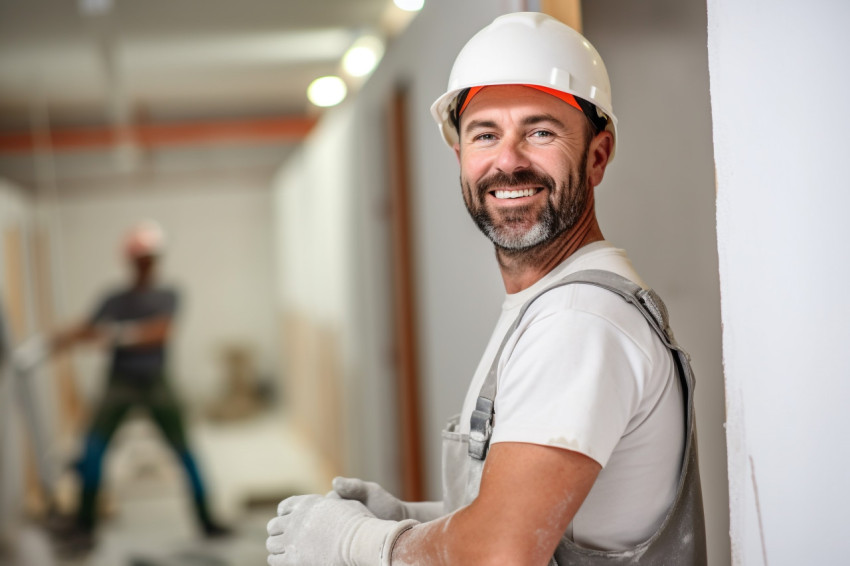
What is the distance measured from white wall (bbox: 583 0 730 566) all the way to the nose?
27cm

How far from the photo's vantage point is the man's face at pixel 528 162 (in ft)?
3.32

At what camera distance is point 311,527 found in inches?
39.2

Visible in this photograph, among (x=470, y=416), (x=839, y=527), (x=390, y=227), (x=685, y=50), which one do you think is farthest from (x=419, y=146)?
(x=839, y=527)

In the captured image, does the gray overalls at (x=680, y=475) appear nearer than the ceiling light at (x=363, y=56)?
Yes

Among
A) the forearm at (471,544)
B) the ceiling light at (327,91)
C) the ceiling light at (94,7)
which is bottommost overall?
the forearm at (471,544)

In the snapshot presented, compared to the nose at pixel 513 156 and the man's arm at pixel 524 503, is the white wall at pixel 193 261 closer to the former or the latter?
the nose at pixel 513 156

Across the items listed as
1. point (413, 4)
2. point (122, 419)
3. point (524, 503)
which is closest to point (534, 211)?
point (524, 503)

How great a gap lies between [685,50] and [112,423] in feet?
6.80

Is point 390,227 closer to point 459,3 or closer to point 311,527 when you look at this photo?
point 459,3

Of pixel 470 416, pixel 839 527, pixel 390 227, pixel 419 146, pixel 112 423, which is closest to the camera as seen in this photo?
pixel 839 527

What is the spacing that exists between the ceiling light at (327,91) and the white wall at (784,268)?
5.81 ft

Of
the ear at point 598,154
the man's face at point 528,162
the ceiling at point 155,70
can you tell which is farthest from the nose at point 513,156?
the ceiling at point 155,70

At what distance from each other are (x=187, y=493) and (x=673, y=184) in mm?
2090

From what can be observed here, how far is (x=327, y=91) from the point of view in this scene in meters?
2.62
